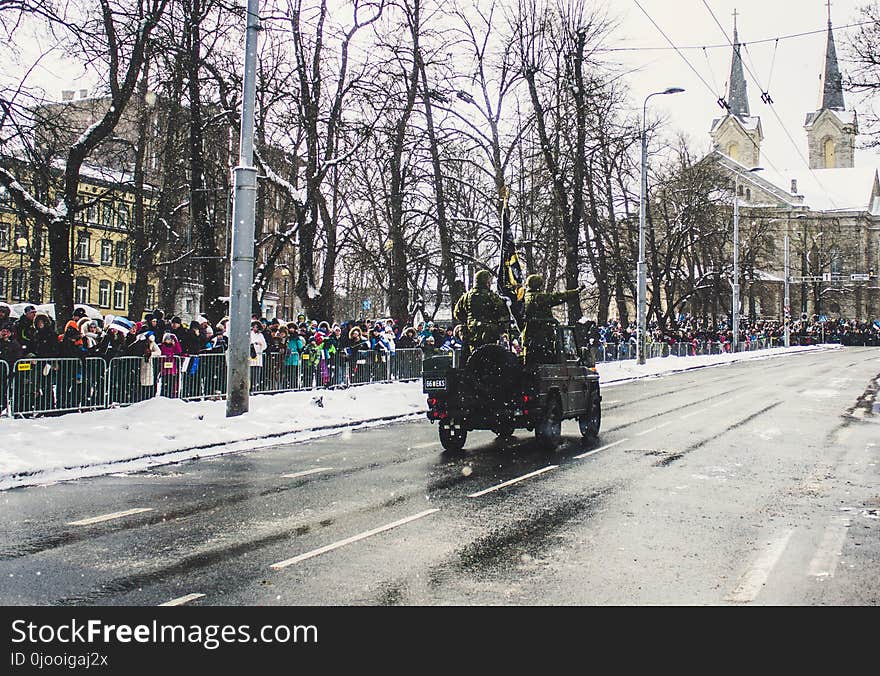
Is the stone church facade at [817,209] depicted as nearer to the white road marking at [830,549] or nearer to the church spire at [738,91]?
the church spire at [738,91]

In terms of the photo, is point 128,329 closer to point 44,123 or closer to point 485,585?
point 44,123

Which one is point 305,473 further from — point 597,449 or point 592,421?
point 592,421

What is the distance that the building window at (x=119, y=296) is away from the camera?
63.9 meters

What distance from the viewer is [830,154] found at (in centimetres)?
12256

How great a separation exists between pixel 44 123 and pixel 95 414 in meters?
6.01

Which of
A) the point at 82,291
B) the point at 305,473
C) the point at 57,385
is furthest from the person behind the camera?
the point at 82,291

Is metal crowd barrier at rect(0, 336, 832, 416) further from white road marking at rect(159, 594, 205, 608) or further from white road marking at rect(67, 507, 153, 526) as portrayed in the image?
white road marking at rect(159, 594, 205, 608)

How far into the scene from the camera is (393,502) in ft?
30.5

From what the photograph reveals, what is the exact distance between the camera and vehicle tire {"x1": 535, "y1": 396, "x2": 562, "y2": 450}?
1323 centimetres

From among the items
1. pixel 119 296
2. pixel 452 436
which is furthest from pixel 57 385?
pixel 119 296

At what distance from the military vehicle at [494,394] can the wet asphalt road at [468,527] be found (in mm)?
462

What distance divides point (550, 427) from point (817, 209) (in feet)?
369

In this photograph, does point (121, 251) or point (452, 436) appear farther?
point (121, 251)

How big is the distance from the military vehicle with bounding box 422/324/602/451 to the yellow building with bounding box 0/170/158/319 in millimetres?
10056
